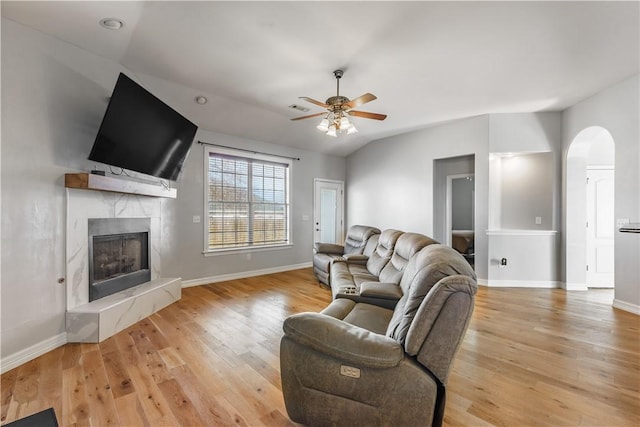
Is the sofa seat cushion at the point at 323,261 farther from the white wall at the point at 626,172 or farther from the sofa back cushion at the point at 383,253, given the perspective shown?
the white wall at the point at 626,172

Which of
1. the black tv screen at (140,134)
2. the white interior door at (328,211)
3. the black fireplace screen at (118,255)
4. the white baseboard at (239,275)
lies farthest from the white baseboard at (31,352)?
the white interior door at (328,211)

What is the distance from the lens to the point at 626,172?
367 cm

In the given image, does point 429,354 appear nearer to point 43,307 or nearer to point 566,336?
point 566,336

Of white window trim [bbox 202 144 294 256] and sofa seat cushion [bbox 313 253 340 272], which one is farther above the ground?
white window trim [bbox 202 144 294 256]

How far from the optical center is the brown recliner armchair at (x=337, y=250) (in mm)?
4633

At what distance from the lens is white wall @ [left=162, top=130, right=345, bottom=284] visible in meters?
4.68

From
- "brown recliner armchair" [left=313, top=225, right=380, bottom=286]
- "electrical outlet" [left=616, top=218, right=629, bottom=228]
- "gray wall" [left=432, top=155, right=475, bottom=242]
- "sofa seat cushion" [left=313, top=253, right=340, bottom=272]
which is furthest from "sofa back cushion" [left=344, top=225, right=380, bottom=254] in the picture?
"electrical outlet" [left=616, top=218, right=629, bottom=228]

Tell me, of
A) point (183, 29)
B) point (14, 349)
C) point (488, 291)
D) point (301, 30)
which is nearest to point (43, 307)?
point (14, 349)

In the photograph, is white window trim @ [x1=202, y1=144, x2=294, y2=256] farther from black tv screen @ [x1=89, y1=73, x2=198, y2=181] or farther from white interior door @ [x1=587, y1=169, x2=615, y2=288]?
white interior door @ [x1=587, y1=169, x2=615, y2=288]

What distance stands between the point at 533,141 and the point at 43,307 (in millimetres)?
6872

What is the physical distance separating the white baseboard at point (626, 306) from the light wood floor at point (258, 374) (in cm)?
14

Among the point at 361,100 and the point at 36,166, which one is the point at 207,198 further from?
the point at 361,100

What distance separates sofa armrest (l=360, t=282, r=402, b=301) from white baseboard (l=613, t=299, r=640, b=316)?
334 cm

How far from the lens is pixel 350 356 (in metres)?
1.40
